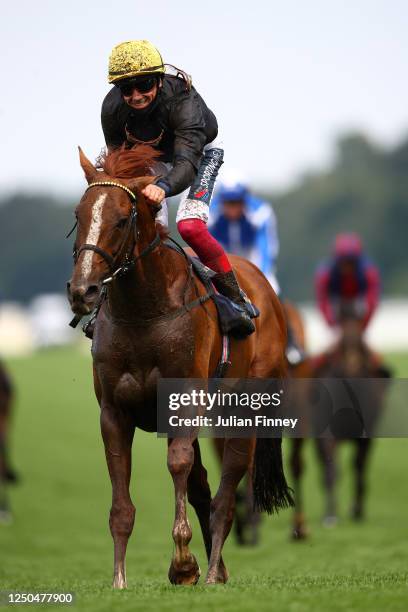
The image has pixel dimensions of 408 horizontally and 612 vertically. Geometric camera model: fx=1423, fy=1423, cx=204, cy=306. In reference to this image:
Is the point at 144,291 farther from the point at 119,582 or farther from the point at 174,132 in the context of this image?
the point at 119,582

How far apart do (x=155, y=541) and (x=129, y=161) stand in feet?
24.3

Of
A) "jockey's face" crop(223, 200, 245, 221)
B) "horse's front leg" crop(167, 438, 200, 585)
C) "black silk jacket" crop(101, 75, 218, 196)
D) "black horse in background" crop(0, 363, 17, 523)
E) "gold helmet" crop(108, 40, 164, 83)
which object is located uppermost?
"jockey's face" crop(223, 200, 245, 221)

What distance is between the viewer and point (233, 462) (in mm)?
8133

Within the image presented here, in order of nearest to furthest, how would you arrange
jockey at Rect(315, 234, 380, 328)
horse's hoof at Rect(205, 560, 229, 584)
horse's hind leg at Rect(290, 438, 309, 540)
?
horse's hoof at Rect(205, 560, 229, 584) < horse's hind leg at Rect(290, 438, 309, 540) < jockey at Rect(315, 234, 380, 328)

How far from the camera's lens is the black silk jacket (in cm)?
738

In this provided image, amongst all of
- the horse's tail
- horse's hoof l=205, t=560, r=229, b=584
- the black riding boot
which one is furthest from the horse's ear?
the horse's tail

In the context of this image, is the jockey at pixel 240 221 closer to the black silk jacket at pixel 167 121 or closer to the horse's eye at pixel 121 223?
the black silk jacket at pixel 167 121

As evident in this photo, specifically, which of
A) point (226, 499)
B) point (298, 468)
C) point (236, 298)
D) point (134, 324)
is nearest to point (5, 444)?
point (298, 468)

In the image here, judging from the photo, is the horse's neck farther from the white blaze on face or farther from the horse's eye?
the white blaze on face

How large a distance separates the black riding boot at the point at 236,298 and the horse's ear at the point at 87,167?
3.62 feet

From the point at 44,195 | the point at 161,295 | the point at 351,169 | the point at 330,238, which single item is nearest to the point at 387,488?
the point at 161,295

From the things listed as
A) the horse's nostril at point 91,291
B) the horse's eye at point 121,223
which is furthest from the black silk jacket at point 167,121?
the horse's nostril at point 91,291

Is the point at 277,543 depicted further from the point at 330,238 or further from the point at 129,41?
the point at 330,238

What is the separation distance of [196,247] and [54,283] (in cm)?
7827
